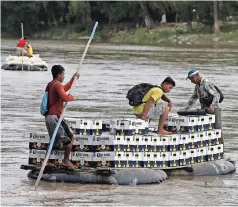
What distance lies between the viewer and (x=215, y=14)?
91.7m

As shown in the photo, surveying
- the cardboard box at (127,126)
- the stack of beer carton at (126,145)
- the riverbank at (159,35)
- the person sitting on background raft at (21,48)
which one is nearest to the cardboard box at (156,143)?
the stack of beer carton at (126,145)

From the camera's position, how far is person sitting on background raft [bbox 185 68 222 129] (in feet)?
57.4

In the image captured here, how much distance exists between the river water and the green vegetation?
3304 cm

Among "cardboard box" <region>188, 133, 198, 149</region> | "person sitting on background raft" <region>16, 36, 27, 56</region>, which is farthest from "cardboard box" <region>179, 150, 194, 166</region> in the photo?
"person sitting on background raft" <region>16, 36, 27, 56</region>

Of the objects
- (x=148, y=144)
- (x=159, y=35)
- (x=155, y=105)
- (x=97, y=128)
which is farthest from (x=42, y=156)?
(x=159, y=35)

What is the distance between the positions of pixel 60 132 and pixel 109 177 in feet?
3.45

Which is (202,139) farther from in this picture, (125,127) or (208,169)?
(125,127)

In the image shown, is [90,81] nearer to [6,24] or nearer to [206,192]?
[206,192]

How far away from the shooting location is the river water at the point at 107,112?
48.7ft

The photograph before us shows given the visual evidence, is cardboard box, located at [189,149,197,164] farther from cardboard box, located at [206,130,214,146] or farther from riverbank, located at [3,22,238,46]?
riverbank, located at [3,22,238,46]

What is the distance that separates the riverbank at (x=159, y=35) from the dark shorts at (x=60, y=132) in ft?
215

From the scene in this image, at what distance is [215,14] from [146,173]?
252 ft

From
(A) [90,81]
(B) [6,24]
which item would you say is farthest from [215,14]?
(A) [90,81]

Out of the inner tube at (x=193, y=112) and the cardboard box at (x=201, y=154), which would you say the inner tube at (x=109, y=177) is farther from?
the inner tube at (x=193, y=112)
